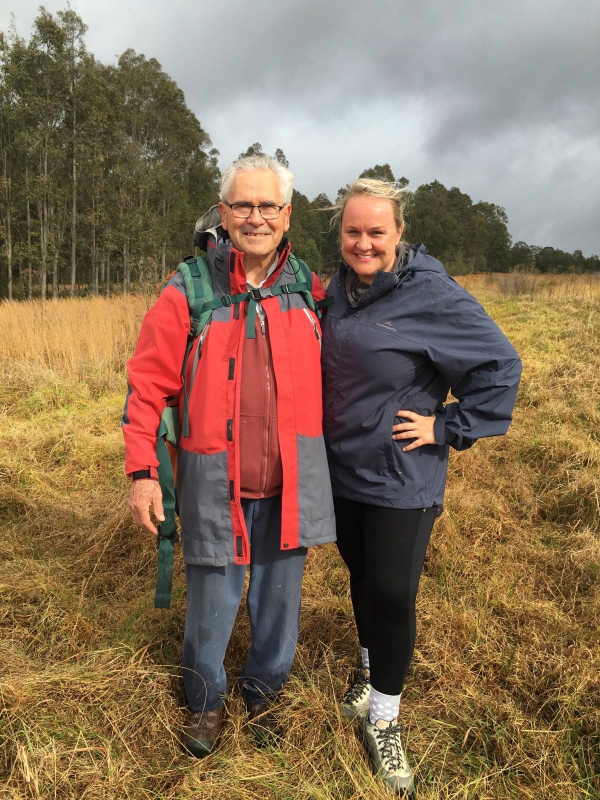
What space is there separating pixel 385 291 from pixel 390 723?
1470 millimetres

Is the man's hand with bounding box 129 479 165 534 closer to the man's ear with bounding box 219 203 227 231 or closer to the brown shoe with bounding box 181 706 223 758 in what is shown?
the brown shoe with bounding box 181 706 223 758

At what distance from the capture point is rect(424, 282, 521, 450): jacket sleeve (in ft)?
5.42

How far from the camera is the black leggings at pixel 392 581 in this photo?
168cm

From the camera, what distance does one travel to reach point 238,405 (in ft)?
5.32

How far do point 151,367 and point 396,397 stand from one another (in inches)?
30.9

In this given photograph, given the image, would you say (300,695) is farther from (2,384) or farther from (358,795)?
(2,384)

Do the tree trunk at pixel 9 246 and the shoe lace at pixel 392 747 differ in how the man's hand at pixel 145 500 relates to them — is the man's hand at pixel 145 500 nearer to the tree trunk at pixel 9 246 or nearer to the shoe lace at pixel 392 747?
the shoe lace at pixel 392 747

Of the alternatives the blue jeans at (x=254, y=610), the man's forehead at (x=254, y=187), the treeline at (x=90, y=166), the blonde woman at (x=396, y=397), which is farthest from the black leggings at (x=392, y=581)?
the treeline at (x=90, y=166)

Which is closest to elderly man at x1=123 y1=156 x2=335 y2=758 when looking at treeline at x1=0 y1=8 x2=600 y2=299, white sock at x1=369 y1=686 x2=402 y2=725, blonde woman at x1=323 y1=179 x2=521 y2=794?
blonde woman at x1=323 y1=179 x2=521 y2=794

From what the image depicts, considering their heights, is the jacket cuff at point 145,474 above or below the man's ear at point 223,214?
below

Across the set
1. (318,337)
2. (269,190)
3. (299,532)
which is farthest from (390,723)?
(269,190)

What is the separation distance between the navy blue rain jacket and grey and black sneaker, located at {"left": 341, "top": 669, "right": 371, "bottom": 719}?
2.96 ft

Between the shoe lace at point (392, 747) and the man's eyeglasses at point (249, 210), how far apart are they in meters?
1.78

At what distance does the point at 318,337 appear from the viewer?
178 centimetres
